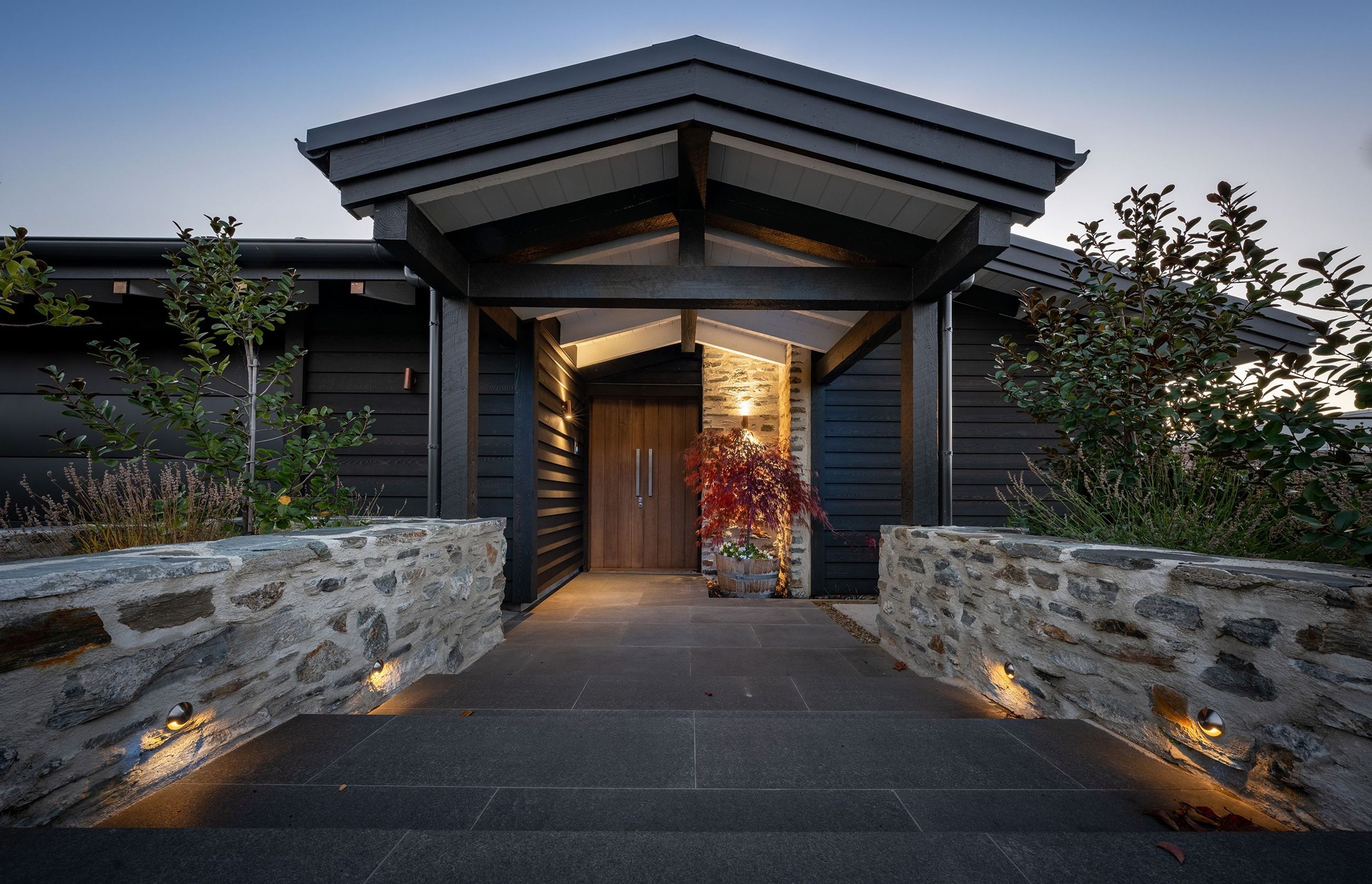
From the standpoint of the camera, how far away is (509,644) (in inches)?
131

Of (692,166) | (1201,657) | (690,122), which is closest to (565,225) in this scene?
(692,166)

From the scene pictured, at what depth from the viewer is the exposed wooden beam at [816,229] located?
3244 millimetres

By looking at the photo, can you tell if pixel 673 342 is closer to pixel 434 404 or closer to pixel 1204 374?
pixel 434 404

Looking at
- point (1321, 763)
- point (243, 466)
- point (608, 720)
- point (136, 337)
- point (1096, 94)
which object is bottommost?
point (608, 720)

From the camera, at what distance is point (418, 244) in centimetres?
276

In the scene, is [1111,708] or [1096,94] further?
[1096,94]

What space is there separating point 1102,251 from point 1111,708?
207 cm

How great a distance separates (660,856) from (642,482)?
19.3ft

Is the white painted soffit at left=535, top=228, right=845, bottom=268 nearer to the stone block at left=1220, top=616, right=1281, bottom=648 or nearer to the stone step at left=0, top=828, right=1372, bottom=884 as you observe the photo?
the stone block at left=1220, top=616, right=1281, bottom=648

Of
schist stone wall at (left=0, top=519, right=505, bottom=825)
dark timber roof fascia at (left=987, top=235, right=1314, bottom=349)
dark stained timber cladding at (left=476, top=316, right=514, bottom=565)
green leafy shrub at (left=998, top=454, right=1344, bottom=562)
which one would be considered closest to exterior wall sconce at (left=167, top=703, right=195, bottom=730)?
schist stone wall at (left=0, top=519, right=505, bottom=825)

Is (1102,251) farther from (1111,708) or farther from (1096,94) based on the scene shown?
(1096,94)

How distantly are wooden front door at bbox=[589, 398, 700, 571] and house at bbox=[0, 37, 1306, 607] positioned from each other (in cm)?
68

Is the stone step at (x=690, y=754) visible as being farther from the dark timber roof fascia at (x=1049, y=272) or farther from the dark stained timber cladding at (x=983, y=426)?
the dark stained timber cladding at (x=983, y=426)

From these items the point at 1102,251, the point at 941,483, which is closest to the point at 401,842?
the point at 941,483
